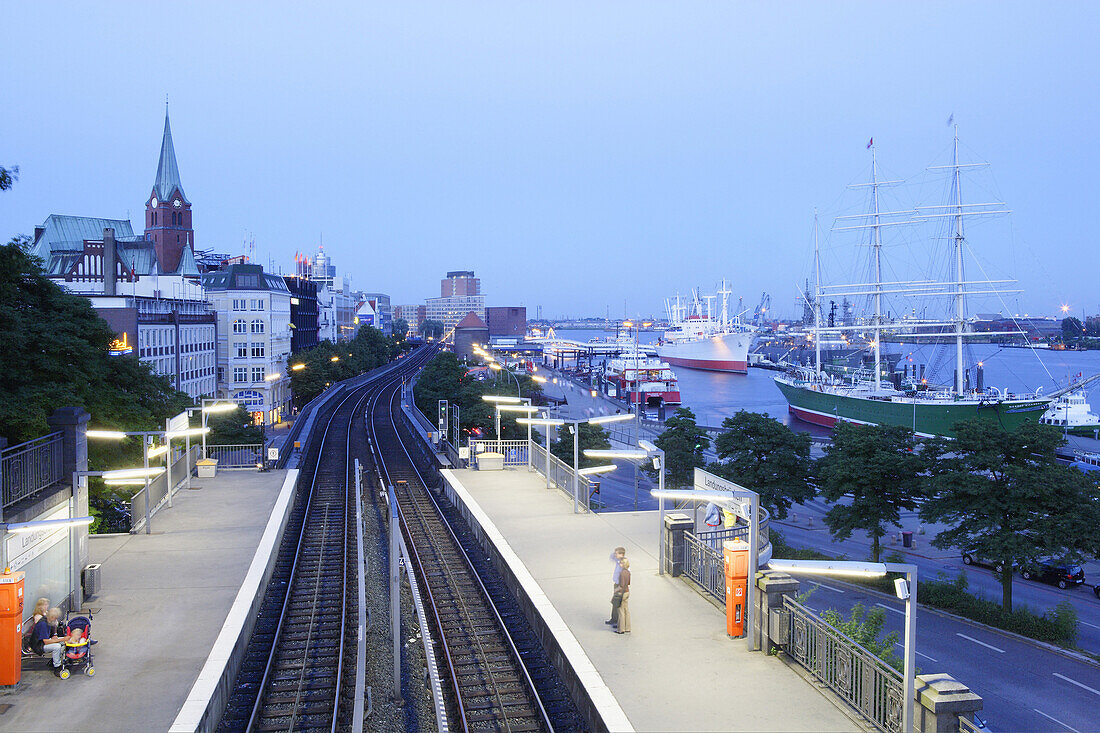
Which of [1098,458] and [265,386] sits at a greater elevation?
[265,386]

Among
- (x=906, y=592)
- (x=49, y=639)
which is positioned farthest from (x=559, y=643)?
(x=49, y=639)

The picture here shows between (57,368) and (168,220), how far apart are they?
281 ft

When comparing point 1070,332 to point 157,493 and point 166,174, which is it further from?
point 157,493

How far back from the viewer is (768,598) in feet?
35.4

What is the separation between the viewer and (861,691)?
908cm

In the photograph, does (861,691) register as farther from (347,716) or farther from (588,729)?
(347,716)

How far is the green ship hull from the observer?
6650cm

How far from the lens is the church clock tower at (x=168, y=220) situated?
3816 inches

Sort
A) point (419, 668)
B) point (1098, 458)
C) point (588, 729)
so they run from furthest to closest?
point (1098, 458)
point (419, 668)
point (588, 729)

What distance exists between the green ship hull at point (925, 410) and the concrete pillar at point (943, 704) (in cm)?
5535

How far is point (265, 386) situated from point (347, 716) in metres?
59.4

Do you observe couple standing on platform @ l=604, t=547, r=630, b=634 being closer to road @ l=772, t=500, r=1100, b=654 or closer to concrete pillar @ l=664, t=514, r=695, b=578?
concrete pillar @ l=664, t=514, r=695, b=578

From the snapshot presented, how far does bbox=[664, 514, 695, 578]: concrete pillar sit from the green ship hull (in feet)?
162

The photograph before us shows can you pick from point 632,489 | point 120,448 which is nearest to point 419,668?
point 120,448
